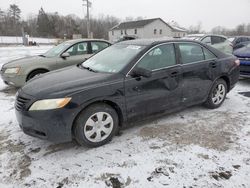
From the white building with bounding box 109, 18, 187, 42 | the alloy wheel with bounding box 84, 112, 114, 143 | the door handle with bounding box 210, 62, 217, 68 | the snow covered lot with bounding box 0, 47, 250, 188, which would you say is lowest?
the snow covered lot with bounding box 0, 47, 250, 188

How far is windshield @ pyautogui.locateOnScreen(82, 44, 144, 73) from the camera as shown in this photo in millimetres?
3441

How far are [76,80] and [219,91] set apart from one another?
3058 mm

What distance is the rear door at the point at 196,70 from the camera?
3898mm

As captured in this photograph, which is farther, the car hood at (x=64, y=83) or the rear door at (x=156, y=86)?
the rear door at (x=156, y=86)

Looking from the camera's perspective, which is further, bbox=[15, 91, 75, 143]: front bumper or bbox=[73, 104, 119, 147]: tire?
bbox=[73, 104, 119, 147]: tire

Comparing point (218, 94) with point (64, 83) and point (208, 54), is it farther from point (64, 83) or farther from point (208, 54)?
point (64, 83)

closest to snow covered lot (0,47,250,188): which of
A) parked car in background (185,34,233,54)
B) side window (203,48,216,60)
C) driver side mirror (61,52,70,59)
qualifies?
side window (203,48,216,60)

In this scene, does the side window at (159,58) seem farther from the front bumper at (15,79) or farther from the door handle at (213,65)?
the front bumper at (15,79)

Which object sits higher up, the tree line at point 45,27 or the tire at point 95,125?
the tree line at point 45,27

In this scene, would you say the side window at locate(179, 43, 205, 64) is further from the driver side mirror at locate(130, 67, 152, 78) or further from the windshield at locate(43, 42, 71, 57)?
the windshield at locate(43, 42, 71, 57)

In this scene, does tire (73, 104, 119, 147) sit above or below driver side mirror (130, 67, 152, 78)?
below

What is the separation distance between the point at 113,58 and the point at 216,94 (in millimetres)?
2341

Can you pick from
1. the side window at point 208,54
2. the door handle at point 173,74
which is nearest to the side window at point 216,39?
the side window at point 208,54

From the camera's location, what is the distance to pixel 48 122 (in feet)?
9.04
